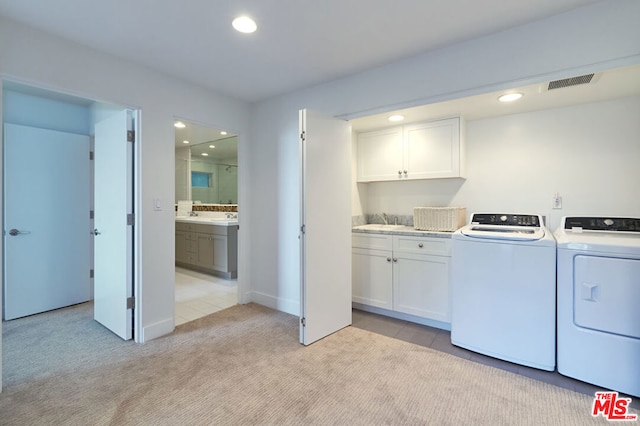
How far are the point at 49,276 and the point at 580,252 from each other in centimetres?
482

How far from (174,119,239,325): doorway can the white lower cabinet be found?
5.29ft

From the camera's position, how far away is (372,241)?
10.4 feet

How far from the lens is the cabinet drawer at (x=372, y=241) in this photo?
306 centimetres

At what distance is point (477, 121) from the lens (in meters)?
3.08

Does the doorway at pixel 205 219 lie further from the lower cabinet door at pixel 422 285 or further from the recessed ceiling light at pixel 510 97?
the recessed ceiling light at pixel 510 97

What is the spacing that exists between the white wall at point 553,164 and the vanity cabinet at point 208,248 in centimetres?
286

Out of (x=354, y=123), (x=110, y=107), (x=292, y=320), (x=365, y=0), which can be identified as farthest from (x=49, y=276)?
(x=365, y=0)

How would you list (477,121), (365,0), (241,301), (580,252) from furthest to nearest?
(241,301) < (477,121) < (580,252) < (365,0)

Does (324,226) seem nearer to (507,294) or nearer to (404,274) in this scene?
(404,274)

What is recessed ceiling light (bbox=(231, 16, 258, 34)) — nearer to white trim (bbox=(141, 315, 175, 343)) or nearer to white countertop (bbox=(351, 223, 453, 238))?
white countertop (bbox=(351, 223, 453, 238))

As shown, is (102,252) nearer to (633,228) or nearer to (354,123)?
(354,123)

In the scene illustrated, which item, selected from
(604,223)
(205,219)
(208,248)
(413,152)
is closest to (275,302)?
(208,248)

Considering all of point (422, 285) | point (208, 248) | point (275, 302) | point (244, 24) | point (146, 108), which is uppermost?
point (244, 24)

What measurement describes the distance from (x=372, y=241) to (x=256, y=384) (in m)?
1.73
